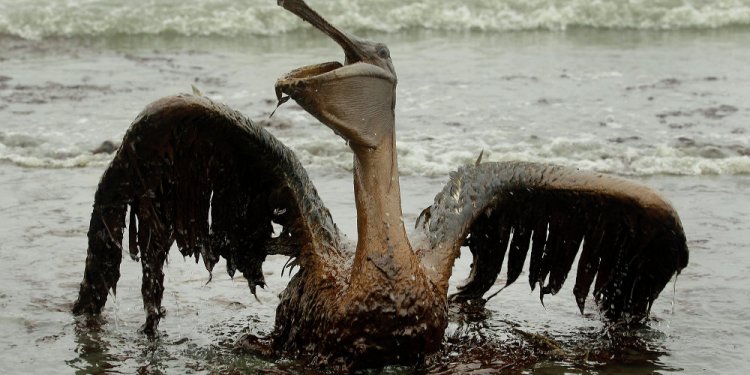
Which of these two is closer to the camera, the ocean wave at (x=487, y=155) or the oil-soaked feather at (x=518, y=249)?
the oil-soaked feather at (x=518, y=249)

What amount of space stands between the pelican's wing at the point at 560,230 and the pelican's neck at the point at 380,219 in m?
0.33

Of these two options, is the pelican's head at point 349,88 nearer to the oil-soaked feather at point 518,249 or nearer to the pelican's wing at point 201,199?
the pelican's wing at point 201,199

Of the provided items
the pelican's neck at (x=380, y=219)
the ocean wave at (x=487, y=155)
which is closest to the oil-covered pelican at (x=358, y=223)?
the pelican's neck at (x=380, y=219)

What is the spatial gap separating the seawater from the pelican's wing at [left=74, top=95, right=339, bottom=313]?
0.46 meters

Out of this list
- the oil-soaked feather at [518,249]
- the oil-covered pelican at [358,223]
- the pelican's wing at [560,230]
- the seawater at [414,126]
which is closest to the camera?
the oil-covered pelican at [358,223]

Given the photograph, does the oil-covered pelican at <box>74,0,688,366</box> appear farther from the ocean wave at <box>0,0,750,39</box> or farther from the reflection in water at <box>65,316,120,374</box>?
the ocean wave at <box>0,0,750,39</box>

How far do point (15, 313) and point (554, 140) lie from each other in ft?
20.0

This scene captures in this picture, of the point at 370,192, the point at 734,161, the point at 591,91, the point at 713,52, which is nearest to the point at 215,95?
the point at 591,91

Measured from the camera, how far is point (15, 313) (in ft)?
22.8

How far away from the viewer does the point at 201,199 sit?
6.44 m

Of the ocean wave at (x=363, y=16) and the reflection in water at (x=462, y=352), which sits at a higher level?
the ocean wave at (x=363, y=16)

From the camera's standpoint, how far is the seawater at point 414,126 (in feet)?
22.2

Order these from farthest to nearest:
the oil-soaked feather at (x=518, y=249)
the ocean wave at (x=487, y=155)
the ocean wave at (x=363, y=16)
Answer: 1. the ocean wave at (x=363, y=16)
2. the ocean wave at (x=487, y=155)
3. the oil-soaked feather at (x=518, y=249)

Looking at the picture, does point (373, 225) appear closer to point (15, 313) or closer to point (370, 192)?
point (370, 192)
